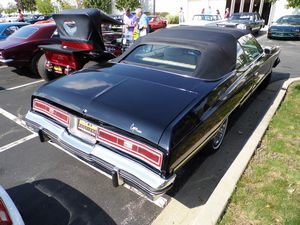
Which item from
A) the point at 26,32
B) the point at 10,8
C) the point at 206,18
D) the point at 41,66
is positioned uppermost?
the point at 10,8

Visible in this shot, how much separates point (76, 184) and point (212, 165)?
5.56 feet

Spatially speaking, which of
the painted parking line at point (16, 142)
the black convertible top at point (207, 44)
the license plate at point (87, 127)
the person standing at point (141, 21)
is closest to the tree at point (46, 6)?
the person standing at point (141, 21)

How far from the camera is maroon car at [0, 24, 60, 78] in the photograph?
666 cm

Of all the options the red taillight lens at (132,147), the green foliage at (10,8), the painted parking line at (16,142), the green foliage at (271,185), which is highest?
the green foliage at (10,8)

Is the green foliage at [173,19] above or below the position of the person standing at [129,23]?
below

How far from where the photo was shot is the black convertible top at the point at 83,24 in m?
5.47

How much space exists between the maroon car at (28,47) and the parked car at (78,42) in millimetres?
1021

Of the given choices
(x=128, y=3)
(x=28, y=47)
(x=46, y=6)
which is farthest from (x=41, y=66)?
(x=46, y=6)

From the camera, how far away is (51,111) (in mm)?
2854

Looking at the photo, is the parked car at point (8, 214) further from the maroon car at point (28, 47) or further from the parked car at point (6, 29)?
the parked car at point (6, 29)

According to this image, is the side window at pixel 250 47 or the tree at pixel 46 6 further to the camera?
the tree at pixel 46 6

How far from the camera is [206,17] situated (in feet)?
52.1

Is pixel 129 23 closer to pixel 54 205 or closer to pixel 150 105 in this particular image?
pixel 150 105

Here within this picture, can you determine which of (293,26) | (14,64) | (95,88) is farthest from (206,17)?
(95,88)
